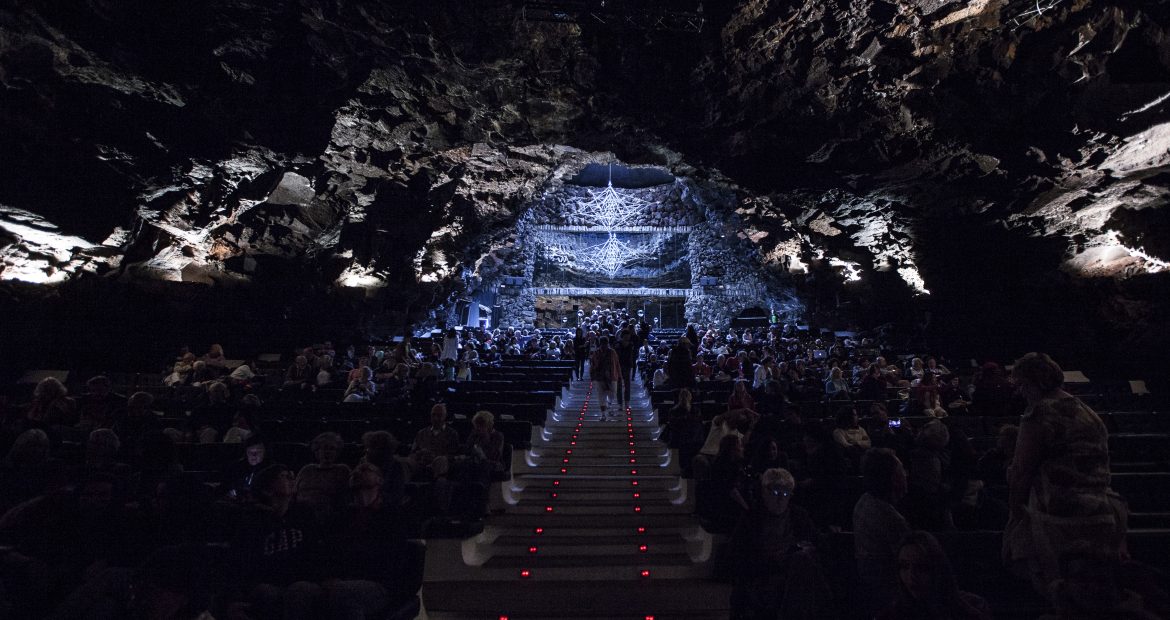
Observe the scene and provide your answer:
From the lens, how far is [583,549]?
4906mm

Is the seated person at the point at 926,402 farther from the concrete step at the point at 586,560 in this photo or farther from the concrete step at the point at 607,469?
the concrete step at the point at 586,560

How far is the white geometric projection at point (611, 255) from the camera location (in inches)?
1101

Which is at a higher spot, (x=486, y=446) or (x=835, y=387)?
(x=835, y=387)

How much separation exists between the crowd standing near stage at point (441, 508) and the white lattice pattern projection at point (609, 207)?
22.2 meters

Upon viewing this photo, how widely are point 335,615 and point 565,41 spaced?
11.7m

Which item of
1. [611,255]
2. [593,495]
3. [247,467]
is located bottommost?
[593,495]

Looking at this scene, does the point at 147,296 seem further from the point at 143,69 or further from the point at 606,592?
the point at 606,592

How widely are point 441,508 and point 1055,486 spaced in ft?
15.4

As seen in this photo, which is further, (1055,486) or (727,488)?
(727,488)

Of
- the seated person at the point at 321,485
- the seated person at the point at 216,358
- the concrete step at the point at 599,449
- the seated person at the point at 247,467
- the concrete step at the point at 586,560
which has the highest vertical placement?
the seated person at the point at 216,358

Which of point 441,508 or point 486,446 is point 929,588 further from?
point 486,446

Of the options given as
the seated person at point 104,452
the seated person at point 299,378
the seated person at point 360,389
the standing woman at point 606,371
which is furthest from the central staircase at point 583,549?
the seated person at point 299,378

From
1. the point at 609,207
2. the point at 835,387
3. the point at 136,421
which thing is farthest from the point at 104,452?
the point at 609,207

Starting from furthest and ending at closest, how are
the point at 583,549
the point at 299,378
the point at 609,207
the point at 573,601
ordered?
1. the point at 609,207
2. the point at 299,378
3. the point at 583,549
4. the point at 573,601
